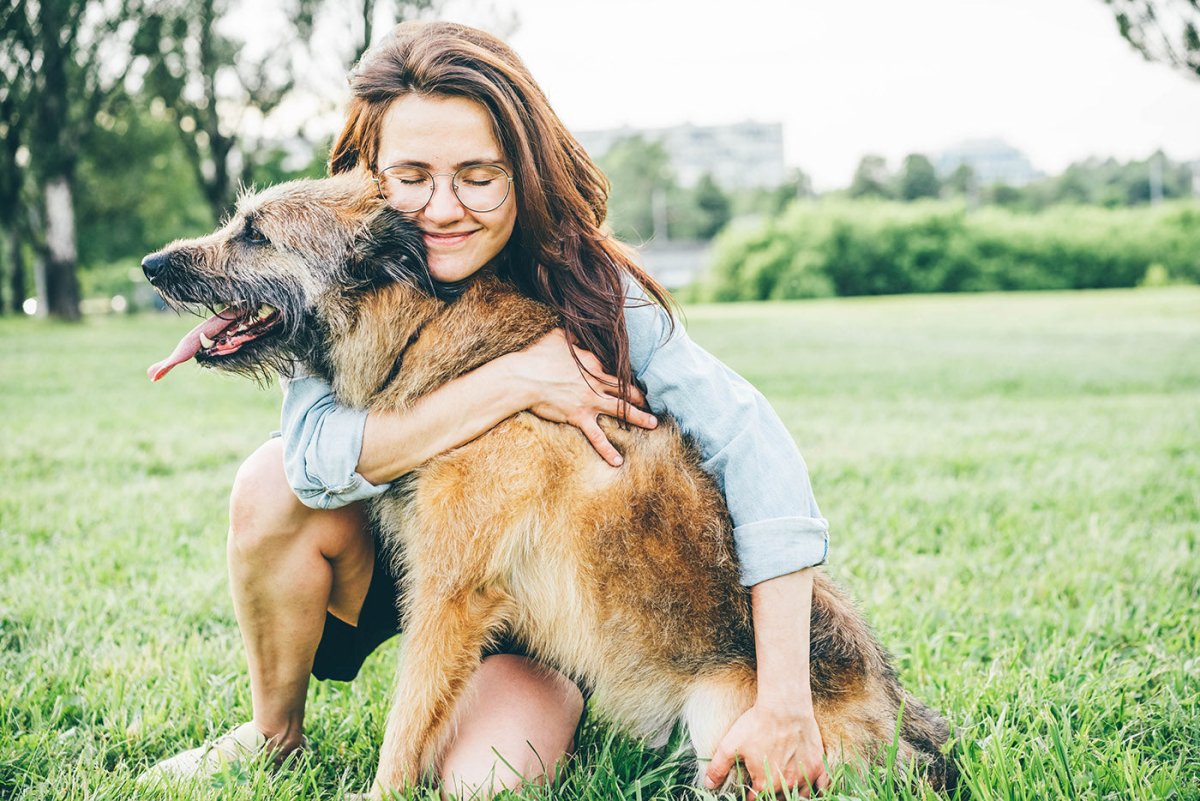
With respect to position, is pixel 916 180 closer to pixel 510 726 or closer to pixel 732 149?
pixel 732 149

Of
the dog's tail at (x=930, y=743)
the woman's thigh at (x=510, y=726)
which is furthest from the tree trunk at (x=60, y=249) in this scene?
the dog's tail at (x=930, y=743)

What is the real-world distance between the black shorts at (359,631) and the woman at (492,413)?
11cm

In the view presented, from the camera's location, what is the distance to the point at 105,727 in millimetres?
2525

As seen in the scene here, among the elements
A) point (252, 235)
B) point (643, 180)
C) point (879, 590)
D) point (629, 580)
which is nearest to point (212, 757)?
point (629, 580)

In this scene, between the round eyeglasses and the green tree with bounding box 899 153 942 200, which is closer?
the round eyeglasses

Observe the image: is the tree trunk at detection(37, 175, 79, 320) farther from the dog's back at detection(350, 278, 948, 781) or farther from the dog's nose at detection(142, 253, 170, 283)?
the dog's back at detection(350, 278, 948, 781)

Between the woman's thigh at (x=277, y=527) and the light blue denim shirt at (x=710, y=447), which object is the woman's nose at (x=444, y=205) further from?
the woman's thigh at (x=277, y=527)

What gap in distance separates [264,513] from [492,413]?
66 centimetres

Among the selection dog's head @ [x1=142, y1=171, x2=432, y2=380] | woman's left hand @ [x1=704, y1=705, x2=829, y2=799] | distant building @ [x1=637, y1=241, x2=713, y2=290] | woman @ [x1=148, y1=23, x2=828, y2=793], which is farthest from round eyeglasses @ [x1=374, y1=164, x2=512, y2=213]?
distant building @ [x1=637, y1=241, x2=713, y2=290]

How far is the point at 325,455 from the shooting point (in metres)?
2.23

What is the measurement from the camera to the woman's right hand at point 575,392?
2250 millimetres

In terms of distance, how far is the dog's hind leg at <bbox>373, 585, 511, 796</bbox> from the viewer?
2152 millimetres

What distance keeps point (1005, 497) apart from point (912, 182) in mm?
74323

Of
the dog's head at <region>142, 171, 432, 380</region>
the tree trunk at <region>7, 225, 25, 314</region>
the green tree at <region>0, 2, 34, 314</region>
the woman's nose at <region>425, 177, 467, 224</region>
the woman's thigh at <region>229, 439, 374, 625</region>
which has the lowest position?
the tree trunk at <region>7, 225, 25, 314</region>
